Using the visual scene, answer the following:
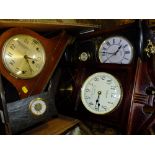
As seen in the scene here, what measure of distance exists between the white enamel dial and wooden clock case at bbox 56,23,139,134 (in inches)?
13.9

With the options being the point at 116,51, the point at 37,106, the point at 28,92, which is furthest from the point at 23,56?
the point at 116,51

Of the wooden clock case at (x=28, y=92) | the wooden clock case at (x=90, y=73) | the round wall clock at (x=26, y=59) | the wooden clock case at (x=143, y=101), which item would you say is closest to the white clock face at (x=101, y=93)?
the wooden clock case at (x=90, y=73)

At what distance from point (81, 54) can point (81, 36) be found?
0.63ft

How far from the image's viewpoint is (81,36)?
2.04 m

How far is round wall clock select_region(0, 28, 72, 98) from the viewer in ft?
5.24

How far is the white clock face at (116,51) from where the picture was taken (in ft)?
5.80

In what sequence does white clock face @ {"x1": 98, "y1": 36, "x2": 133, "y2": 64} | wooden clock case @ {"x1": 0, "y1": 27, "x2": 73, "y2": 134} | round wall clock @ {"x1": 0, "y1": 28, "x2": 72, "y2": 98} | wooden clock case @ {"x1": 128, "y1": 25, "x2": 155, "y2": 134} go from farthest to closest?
1. white clock face @ {"x1": 98, "y1": 36, "x2": 133, "y2": 64}
2. round wall clock @ {"x1": 0, "y1": 28, "x2": 72, "y2": 98}
3. wooden clock case @ {"x1": 128, "y1": 25, "x2": 155, "y2": 134}
4. wooden clock case @ {"x1": 0, "y1": 27, "x2": 73, "y2": 134}

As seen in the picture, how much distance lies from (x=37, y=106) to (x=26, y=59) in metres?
0.44

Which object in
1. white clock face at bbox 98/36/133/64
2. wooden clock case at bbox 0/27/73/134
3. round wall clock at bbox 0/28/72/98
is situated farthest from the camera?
white clock face at bbox 98/36/133/64

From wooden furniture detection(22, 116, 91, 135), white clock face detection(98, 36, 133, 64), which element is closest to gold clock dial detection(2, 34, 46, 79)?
wooden furniture detection(22, 116, 91, 135)

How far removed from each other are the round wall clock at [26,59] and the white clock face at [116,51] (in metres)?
0.48

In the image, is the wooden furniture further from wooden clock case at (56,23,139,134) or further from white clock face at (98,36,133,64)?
white clock face at (98,36,133,64)

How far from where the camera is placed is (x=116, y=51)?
185 centimetres

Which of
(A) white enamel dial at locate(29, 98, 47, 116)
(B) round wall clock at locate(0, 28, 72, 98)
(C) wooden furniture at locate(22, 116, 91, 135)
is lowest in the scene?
(C) wooden furniture at locate(22, 116, 91, 135)
